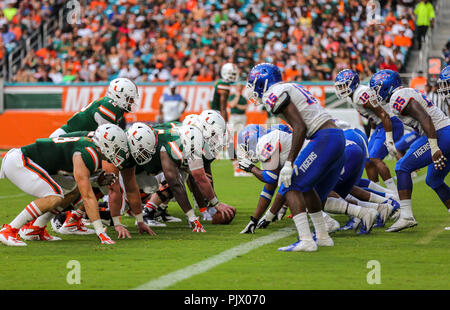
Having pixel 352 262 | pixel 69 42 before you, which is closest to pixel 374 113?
pixel 352 262

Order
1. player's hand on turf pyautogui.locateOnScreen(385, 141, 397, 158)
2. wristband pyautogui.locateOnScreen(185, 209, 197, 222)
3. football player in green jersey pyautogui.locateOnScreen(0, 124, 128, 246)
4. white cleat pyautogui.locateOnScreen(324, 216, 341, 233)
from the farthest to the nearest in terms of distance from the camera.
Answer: player's hand on turf pyautogui.locateOnScreen(385, 141, 397, 158)
wristband pyautogui.locateOnScreen(185, 209, 197, 222)
white cleat pyautogui.locateOnScreen(324, 216, 341, 233)
football player in green jersey pyautogui.locateOnScreen(0, 124, 128, 246)

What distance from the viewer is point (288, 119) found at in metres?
6.38

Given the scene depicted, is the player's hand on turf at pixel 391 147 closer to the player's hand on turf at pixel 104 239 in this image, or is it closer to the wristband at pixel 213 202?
the wristband at pixel 213 202

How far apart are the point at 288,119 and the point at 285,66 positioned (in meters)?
14.6

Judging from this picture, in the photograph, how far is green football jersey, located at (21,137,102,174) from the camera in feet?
23.0

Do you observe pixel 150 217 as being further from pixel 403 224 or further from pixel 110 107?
pixel 403 224

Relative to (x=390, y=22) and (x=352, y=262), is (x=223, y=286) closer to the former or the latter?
(x=352, y=262)

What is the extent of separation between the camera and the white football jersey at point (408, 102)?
25.0 feet

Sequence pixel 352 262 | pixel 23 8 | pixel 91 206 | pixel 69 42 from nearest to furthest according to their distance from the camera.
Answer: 1. pixel 352 262
2. pixel 91 206
3. pixel 69 42
4. pixel 23 8

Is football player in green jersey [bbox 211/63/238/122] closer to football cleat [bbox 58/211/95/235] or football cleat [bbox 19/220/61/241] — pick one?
football cleat [bbox 58/211/95/235]

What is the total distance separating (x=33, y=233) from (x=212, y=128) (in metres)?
2.27

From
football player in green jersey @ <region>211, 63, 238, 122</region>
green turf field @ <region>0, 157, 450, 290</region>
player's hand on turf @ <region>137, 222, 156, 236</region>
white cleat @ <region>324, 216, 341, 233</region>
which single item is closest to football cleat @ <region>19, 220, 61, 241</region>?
green turf field @ <region>0, 157, 450, 290</region>

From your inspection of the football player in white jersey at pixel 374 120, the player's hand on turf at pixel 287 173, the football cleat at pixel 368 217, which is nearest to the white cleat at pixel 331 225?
the football cleat at pixel 368 217

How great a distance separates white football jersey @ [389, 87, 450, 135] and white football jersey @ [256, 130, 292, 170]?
3.92 ft
